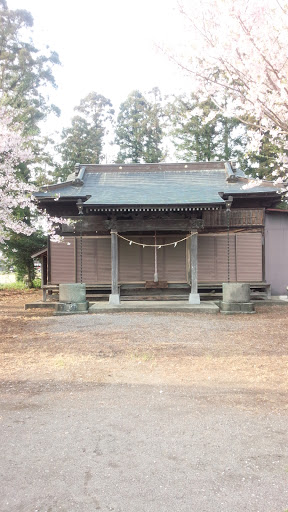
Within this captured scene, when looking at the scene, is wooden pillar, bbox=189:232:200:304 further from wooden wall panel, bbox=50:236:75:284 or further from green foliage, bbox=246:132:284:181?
green foliage, bbox=246:132:284:181

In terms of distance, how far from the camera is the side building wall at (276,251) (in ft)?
45.4

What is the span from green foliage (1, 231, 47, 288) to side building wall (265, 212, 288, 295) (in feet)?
36.9

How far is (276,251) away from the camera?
13945 millimetres

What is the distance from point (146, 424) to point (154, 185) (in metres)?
11.6

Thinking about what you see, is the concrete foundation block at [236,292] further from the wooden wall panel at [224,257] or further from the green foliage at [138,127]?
the green foliage at [138,127]

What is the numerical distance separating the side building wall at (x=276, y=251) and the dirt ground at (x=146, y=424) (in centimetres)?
748

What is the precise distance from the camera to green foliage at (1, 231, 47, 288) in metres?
18.0

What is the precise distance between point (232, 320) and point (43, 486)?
7.80m

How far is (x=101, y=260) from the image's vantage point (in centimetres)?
1367

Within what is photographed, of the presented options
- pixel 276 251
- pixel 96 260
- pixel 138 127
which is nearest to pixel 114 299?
pixel 96 260

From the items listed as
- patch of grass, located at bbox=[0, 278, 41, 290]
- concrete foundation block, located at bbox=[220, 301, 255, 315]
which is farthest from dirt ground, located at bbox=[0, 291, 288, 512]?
patch of grass, located at bbox=[0, 278, 41, 290]

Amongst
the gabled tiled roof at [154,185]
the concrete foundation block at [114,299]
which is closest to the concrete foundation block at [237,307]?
the gabled tiled roof at [154,185]

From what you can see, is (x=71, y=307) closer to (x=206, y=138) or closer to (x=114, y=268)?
(x=114, y=268)

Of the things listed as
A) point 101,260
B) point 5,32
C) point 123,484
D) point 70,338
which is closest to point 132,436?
point 123,484
